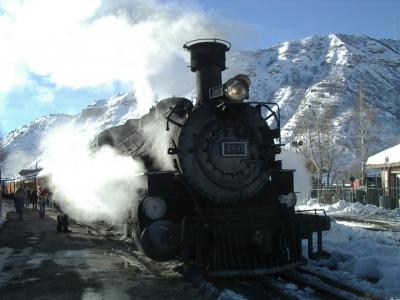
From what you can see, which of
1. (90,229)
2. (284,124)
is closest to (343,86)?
(284,124)

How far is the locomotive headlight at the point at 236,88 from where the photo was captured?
781cm

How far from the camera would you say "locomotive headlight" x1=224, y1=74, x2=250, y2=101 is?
781 cm

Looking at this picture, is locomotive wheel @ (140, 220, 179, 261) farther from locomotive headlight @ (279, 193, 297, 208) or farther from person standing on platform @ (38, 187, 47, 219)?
person standing on platform @ (38, 187, 47, 219)

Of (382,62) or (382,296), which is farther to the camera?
(382,62)

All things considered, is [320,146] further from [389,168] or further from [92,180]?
[92,180]

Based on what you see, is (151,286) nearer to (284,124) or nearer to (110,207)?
(110,207)

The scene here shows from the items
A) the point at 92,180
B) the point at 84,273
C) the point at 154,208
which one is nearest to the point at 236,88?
the point at 154,208

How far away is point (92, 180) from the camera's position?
1119cm

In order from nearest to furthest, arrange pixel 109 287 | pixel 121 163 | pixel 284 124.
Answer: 1. pixel 109 287
2. pixel 121 163
3. pixel 284 124

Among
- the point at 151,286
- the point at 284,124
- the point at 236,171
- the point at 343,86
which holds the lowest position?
the point at 151,286

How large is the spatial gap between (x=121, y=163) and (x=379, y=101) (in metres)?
143

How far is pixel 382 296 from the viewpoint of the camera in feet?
20.1

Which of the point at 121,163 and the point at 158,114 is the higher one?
the point at 158,114

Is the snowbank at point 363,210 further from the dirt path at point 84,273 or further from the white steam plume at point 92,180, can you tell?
the dirt path at point 84,273
